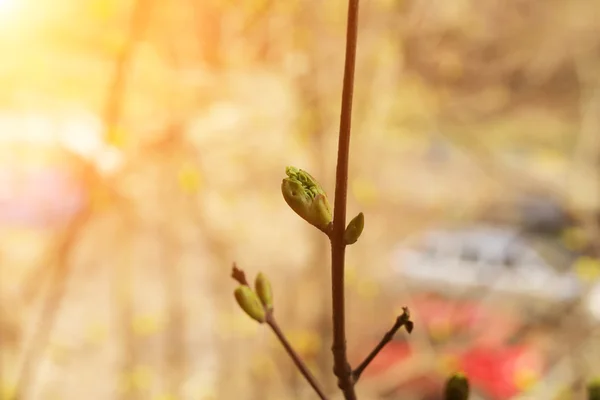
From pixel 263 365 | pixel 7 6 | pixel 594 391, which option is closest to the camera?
pixel 594 391

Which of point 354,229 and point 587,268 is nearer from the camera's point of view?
point 354,229

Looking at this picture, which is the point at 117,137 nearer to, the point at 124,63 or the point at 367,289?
the point at 124,63

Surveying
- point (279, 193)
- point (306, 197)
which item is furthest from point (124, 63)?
point (306, 197)

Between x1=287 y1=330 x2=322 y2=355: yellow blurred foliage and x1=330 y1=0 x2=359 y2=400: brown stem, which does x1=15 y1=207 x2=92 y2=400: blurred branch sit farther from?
x1=330 y1=0 x2=359 y2=400: brown stem

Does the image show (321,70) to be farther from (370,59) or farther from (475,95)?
(475,95)

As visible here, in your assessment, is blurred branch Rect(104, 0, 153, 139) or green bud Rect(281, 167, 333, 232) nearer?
green bud Rect(281, 167, 333, 232)

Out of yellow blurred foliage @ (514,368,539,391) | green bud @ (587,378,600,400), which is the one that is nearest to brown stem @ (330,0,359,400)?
green bud @ (587,378,600,400)

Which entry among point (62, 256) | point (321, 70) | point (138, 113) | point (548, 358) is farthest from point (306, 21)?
point (548, 358)
